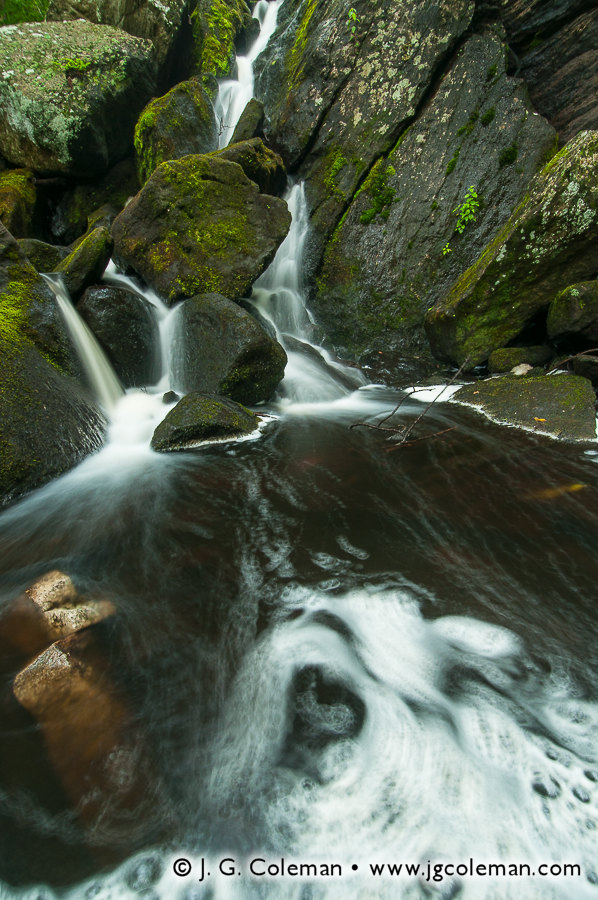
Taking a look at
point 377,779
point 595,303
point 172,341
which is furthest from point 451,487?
point 172,341

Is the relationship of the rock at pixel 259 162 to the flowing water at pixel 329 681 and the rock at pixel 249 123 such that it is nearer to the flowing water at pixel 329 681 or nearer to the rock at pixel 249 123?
the rock at pixel 249 123

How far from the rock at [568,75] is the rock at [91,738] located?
1155 centimetres

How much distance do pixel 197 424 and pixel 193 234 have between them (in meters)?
4.08

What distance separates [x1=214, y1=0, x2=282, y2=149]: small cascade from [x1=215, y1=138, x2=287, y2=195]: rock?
2603mm

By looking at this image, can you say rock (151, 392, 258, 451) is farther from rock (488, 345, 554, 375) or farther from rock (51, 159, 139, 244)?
rock (51, 159, 139, 244)

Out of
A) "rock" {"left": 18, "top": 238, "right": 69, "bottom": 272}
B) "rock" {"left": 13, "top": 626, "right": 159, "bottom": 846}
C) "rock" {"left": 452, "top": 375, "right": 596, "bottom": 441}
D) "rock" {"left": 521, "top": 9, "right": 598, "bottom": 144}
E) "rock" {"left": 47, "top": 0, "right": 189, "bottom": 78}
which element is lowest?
"rock" {"left": 452, "top": 375, "right": 596, "bottom": 441}

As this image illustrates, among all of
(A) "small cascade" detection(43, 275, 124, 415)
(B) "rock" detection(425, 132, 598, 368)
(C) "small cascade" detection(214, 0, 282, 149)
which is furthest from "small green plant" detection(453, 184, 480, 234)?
(A) "small cascade" detection(43, 275, 124, 415)

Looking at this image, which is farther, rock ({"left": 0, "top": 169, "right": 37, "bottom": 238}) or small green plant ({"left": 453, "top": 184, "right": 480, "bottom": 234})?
rock ({"left": 0, "top": 169, "right": 37, "bottom": 238})

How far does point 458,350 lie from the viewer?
24.9 ft

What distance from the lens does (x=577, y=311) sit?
5840 mm

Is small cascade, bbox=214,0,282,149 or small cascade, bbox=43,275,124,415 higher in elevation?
small cascade, bbox=214,0,282,149

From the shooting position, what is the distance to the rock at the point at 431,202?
8430 mm

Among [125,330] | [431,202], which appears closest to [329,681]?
[125,330]

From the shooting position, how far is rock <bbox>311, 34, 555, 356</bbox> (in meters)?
Result: 8.43
